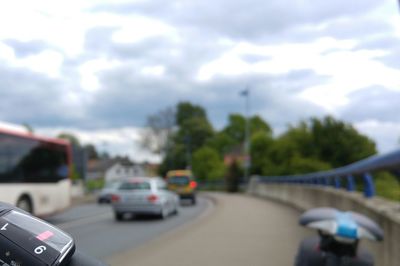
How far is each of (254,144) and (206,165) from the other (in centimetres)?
1914

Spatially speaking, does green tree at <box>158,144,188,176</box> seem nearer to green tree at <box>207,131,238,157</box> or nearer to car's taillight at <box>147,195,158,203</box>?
green tree at <box>207,131,238,157</box>

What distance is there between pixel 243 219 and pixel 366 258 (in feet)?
46.7

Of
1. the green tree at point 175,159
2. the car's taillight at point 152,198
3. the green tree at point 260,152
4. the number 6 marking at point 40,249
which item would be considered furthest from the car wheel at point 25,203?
the green tree at point 175,159

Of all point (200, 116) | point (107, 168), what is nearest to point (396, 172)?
point (200, 116)

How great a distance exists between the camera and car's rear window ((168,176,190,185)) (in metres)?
33.3

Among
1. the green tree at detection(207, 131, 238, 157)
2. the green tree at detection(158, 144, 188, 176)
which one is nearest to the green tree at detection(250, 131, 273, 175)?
the green tree at detection(158, 144, 188, 176)

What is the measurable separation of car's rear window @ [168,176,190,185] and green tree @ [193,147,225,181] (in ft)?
138

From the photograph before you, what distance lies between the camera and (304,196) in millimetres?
19547

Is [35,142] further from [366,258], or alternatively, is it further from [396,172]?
[366,258]

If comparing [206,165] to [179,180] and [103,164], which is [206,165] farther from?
[103,164]

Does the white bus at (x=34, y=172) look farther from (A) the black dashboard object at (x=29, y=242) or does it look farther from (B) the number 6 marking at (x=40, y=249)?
(B) the number 6 marking at (x=40, y=249)

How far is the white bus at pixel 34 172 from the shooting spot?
15.3 metres

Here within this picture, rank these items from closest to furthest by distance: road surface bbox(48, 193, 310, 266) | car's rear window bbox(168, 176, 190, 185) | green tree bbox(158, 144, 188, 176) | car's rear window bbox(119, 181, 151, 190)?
road surface bbox(48, 193, 310, 266)
car's rear window bbox(119, 181, 151, 190)
car's rear window bbox(168, 176, 190, 185)
green tree bbox(158, 144, 188, 176)

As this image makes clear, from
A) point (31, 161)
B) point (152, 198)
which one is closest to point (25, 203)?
point (31, 161)
